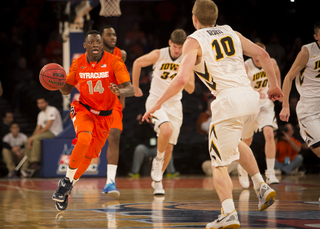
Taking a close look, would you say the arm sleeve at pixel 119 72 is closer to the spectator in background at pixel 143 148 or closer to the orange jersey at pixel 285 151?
the spectator in background at pixel 143 148

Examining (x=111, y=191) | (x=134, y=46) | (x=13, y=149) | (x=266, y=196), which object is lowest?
(x=13, y=149)

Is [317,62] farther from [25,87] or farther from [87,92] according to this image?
[25,87]

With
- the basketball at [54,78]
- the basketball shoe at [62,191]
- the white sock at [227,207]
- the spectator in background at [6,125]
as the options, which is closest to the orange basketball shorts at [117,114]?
the basketball at [54,78]

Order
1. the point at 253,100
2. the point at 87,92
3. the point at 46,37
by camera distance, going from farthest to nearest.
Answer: the point at 46,37, the point at 87,92, the point at 253,100

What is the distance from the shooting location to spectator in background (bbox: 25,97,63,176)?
10727 mm

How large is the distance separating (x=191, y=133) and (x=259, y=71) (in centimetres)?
348

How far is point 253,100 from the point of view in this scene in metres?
4.02

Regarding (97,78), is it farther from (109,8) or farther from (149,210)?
(109,8)

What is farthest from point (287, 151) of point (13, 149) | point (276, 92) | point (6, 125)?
point (276, 92)

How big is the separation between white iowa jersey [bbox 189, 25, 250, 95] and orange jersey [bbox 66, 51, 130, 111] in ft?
6.06

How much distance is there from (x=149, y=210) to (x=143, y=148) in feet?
19.7

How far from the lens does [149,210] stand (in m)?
4.88

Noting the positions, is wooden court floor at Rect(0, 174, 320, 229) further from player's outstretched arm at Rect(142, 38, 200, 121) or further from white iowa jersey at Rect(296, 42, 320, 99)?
white iowa jersey at Rect(296, 42, 320, 99)

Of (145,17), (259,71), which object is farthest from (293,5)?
(259,71)
